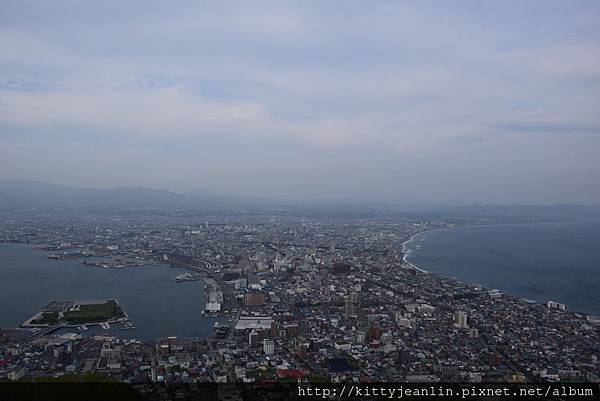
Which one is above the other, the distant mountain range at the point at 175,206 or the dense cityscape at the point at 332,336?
the distant mountain range at the point at 175,206

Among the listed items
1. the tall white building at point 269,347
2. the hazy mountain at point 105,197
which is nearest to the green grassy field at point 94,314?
the tall white building at point 269,347

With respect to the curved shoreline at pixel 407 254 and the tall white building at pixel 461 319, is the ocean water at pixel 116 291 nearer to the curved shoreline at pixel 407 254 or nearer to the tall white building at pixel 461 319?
the tall white building at pixel 461 319

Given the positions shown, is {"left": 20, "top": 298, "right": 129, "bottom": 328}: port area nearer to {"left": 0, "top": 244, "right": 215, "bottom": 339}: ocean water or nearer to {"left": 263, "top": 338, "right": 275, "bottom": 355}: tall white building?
{"left": 0, "top": 244, "right": 215, "bottom": 339}: ocean water

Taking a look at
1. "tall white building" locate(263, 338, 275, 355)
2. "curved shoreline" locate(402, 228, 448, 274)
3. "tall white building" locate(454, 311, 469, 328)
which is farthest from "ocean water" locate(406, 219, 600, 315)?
"tall white building" locate(263, 338, 275, 355)

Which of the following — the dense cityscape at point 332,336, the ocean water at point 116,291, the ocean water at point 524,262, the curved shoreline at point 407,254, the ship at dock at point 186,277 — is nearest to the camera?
the dense cityscape at point 332,336

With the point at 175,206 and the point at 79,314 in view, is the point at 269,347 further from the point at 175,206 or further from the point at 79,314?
the point at 175,206

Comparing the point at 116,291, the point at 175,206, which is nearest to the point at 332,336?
the point at 116,291
